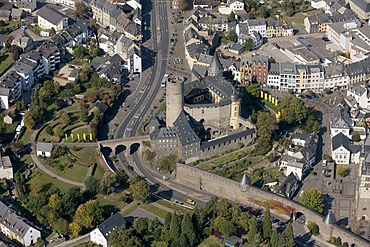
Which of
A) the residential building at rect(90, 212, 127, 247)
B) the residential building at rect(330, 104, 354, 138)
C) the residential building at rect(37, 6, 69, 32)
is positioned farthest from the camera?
the residential building at rect(37, 6, 69, 32)

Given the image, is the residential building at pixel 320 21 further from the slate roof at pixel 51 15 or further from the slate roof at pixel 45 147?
the slate roof at pixel 45 147

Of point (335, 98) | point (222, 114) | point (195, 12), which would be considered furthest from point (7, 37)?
point (335, 98)

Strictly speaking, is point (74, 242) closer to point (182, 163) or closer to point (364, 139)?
point (182, 163)

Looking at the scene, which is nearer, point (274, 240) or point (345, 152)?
point (274, 240)

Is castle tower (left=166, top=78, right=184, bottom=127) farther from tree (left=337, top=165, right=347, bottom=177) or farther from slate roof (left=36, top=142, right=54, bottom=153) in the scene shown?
tree (left=337, top=165, right=347, bottom=177)

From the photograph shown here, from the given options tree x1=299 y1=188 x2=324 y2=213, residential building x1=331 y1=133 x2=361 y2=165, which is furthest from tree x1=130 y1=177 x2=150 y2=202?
residential building x1=331 y1=133 x2=361 y2=165

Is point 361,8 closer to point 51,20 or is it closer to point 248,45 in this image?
point 248,45

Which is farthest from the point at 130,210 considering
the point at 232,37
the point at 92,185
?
the point at 232,37
